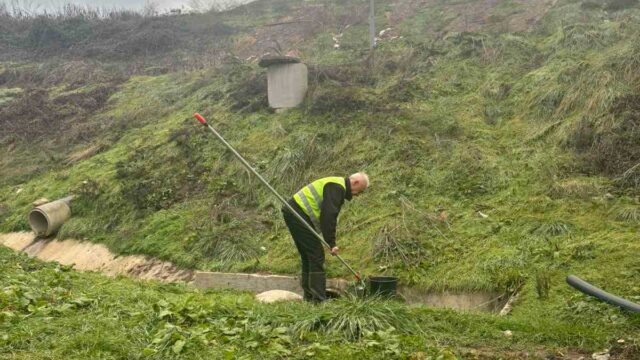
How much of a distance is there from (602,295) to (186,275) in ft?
18.5

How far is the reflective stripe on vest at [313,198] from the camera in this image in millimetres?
6326

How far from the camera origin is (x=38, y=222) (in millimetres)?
10898

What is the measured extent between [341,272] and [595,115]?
15.2 ft

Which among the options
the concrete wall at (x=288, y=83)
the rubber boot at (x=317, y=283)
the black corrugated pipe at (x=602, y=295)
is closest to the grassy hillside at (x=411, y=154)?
the black corrugated pipe at (x=602, y=295)

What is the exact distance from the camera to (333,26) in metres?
19.0

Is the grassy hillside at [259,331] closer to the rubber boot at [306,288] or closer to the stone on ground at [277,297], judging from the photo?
the stone on ground at [277,297]

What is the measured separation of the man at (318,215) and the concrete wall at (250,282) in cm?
80

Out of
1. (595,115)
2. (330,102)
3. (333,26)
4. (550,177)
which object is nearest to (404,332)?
(550,177)

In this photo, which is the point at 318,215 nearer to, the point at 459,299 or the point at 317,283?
the point at 317,283

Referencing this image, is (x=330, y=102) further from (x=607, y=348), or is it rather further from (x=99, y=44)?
(x=99, y=44)

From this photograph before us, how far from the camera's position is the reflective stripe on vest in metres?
6.33

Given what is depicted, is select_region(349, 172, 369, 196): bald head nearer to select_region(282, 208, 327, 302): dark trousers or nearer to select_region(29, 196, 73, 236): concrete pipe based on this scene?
select_region(282, 208, 327, 302): dark trousers

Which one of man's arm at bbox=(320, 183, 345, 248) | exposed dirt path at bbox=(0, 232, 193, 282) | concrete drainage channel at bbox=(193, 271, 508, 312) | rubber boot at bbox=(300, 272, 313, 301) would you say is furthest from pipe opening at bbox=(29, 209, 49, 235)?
man's arm at bbox=(320, 183, 345, 248)

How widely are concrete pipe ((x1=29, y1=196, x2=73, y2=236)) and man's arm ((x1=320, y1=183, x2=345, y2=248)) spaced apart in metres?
6.71
